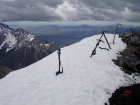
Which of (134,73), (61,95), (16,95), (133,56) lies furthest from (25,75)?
(133,56)

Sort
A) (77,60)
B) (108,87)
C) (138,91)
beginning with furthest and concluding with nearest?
(77,60), (108,87), (138,91)

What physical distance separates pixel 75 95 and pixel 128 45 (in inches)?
670

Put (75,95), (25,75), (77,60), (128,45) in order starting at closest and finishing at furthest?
(75,95), (25,75), (77,60), (128,45)

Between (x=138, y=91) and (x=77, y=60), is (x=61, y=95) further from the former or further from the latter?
(x=77, y=60)

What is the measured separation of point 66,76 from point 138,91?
280 inches

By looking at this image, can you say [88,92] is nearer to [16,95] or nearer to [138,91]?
[138,91]

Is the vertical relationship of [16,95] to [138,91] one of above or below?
below

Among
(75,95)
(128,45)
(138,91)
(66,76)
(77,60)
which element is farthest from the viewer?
(128,45)

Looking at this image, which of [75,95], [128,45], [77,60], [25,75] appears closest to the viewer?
[75,95]

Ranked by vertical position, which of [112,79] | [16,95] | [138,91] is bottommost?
[16,95]

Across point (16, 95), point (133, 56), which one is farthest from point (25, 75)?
point (133, 56)

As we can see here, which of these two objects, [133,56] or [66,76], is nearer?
[66,76]

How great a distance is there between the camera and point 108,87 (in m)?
12.1

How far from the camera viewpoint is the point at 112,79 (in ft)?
43.9
